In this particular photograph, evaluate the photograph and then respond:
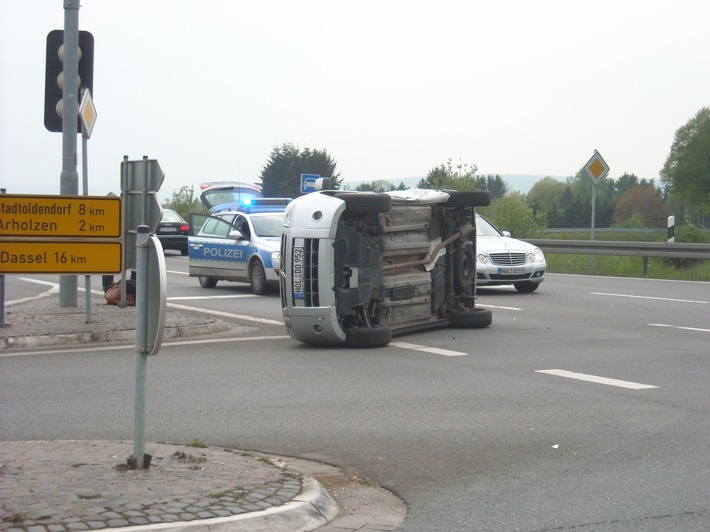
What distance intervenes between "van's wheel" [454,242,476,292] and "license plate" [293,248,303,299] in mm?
2954

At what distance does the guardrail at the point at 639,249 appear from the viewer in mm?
25359

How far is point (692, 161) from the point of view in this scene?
110 metres

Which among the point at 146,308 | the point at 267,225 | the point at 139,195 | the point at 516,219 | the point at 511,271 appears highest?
the point at 139,195

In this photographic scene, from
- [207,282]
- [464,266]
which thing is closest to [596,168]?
[207,282]

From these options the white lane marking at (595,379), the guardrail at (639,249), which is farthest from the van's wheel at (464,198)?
the guardrail at (639,249)

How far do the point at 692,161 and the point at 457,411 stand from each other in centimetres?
10839

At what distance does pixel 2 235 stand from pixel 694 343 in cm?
856

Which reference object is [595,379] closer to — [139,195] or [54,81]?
[139,195]

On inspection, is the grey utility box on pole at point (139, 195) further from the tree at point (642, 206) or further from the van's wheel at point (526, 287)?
the tree at point (642, 206)

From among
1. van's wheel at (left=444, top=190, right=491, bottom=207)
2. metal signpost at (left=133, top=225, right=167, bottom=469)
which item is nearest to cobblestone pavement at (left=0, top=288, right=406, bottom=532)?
metal signpost at (left=133, top=225, right=167, bottom=469)

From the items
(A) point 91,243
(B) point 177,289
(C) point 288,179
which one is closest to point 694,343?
(A) point 91,243

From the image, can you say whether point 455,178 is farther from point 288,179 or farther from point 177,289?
point 288,179

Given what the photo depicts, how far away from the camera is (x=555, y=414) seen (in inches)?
320

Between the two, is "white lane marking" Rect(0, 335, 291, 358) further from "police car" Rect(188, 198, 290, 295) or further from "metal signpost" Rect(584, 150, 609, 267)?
"metal signpost" Rect(584, 150, 609, 267)
